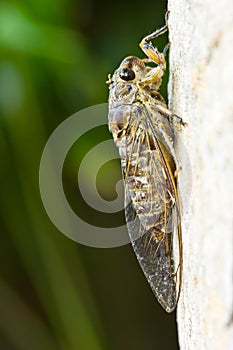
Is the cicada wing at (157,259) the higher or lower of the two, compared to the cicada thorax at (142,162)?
lower

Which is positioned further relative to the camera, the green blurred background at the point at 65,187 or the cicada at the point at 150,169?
the green blurred background at the point at 65,187

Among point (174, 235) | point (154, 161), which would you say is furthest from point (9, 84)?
point (174, 235)

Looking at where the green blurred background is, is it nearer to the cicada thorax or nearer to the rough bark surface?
the cicada thorax

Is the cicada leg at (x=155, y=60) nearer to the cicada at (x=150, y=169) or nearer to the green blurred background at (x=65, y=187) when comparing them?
the cicada at (x=150, y=169)

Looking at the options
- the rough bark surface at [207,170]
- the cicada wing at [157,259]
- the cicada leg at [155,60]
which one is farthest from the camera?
the cicada leg at [155,60]

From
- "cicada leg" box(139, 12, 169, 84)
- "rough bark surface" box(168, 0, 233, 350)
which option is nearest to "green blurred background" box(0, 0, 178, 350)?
"cicada leg" box(139, 12, 169, 84)

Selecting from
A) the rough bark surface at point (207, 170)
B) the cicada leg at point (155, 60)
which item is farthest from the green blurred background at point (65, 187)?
the rough bark surface at point (207, 170)

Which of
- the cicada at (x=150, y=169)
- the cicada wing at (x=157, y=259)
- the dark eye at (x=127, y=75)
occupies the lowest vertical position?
the cicada wing at (x=157, y=259)

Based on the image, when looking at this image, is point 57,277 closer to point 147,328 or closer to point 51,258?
point 51,258
